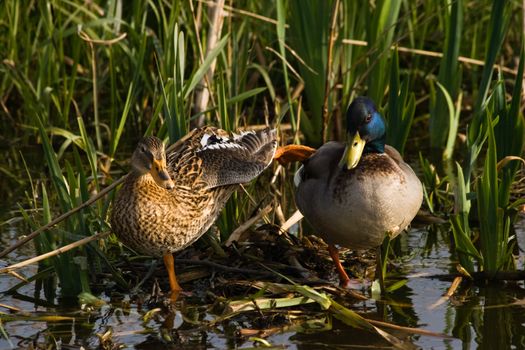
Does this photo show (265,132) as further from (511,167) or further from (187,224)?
(511,167)

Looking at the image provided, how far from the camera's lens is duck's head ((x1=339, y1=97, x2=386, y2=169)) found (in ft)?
19.6

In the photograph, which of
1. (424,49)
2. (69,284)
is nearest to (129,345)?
(69,284)

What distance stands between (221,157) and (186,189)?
0.43m

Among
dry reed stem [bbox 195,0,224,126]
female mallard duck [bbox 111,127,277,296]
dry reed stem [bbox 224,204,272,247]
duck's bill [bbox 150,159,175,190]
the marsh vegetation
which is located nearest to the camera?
the marsh vegetation

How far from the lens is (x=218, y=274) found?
6145mm

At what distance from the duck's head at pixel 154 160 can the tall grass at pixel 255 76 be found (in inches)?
21.9

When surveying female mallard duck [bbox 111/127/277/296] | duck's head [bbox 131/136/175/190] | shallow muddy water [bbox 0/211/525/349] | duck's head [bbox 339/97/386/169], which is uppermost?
duck's head [bbox 339/97/386/169]

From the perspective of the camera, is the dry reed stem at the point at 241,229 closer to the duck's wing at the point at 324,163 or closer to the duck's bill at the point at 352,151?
the duck's wing at the point at 324,163

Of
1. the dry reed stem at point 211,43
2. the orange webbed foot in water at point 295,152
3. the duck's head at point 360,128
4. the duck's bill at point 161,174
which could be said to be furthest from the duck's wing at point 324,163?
the dry reed stem at point 211,43

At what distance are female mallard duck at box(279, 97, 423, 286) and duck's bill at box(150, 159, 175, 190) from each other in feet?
2.93

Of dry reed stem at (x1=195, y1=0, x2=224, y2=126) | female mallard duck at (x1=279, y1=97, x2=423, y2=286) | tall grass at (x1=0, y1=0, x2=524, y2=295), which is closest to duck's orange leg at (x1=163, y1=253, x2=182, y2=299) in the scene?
tall grass at (x1=0, y1=0, x2=524, y2=295)

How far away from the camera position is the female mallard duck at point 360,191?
5859 millimetres

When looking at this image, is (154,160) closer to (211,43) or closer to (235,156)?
(235,156)

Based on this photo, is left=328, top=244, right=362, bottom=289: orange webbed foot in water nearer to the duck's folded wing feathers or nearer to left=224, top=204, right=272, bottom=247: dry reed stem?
left=224, top=204, right=272, bottom=247: dry reed stem
